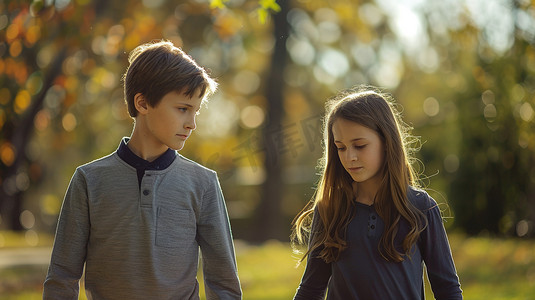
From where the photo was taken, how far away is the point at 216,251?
2.74 meters

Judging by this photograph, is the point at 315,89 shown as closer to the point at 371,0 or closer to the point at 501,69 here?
the point at 371,0

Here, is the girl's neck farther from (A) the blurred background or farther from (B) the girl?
(A) the blurred background

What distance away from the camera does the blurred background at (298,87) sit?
730 cm

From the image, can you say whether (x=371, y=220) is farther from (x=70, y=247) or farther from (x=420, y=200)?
(x=70, y=247)

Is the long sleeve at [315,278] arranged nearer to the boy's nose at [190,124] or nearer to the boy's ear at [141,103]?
the boy's nose at [190,124]

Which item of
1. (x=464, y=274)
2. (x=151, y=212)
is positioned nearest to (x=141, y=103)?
(x=151, y=212)

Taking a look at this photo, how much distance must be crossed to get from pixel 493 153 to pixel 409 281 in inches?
344

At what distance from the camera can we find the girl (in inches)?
105

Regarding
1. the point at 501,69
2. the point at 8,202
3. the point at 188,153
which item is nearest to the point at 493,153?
the point at 501,69

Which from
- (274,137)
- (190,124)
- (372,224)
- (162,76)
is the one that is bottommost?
(274,137)

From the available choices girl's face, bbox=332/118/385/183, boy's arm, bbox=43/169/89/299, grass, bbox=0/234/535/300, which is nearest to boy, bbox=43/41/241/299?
boy's arm, bbox=43/169/89/299

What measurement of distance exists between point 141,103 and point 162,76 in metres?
0.15

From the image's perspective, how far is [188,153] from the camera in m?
16.9

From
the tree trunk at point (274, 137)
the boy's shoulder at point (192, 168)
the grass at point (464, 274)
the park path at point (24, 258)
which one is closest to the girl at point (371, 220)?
the boy's shoulder at point (192, 168)
